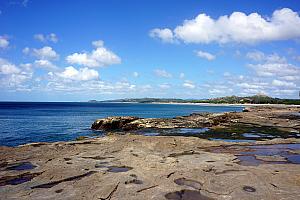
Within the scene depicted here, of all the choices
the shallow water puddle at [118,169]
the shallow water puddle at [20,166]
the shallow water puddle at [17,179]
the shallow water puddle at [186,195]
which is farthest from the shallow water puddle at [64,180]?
the shallow water puddle at [186,195]

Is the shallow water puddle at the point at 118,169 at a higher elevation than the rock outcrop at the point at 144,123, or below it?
below

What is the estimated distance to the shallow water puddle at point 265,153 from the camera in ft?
64.2

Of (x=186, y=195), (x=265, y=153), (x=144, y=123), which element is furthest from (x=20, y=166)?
(x=144, y=123)

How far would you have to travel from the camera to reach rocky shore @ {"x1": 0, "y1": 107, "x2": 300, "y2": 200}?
42.8 ft

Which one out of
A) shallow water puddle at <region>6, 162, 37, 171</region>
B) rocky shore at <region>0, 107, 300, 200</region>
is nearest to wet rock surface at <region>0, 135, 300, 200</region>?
rocky shore at <region>0, 107, 300, 200</region>

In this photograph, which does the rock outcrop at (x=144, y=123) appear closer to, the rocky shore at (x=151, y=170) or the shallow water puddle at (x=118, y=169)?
the rocky shore at (x=151, y=170)

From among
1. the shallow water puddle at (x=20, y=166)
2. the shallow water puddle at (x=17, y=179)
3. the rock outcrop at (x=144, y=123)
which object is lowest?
the shallow water puddle at (x=17, y=179)

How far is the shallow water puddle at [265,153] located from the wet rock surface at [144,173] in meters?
0.08

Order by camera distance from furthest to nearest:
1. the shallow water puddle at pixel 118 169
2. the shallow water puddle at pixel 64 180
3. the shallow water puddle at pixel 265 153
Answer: the shallow water puddle at pixel 265 153 → the shallow water puddle at pixel 118 169 → the shallow water puddle at pixel 64 180

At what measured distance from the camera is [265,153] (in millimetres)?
22547

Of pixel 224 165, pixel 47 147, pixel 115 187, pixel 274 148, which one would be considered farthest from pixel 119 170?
pixel 274 148

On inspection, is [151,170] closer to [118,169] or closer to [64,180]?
[118,169]

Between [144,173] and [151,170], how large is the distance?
2.29 ft

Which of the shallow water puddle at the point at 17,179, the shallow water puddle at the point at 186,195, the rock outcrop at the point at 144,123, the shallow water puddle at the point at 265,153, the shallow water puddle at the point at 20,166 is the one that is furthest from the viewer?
the rock outcrop at the point at 144,123
